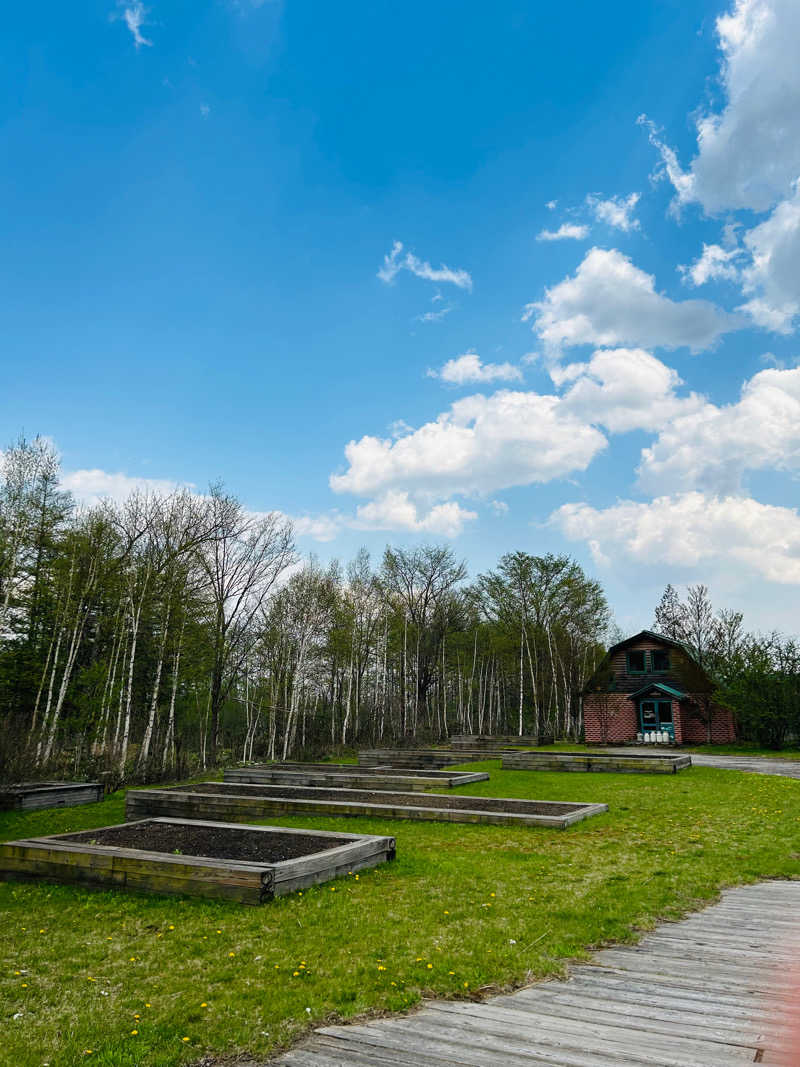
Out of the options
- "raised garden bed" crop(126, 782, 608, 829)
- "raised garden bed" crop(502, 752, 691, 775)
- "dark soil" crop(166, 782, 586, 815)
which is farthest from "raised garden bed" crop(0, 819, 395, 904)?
"raised garden bed" crop(502, 752, 691, 775)

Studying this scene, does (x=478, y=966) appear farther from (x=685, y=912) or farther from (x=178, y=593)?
(x=178, y=593)

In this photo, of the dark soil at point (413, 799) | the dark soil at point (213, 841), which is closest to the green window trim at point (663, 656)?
the dark soil at point (413, 799)

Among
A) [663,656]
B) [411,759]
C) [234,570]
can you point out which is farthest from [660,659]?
[234,570]

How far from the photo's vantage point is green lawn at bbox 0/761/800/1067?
3.62 metres

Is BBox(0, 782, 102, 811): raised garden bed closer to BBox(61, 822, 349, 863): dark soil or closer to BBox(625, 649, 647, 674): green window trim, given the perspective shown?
BBox(61, 822, 349, 863): dark soil

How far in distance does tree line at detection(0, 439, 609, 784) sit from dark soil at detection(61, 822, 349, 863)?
7343mm

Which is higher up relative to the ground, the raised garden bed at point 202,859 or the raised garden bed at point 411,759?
the raised garden bed at point 202,859

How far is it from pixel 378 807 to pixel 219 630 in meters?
18.2

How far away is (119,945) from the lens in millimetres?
5016

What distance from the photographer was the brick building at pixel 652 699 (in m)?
33.0

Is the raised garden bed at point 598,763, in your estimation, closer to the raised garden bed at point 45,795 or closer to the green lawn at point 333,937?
the green lawn at point 333,937

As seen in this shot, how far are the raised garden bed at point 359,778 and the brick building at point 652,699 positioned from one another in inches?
782

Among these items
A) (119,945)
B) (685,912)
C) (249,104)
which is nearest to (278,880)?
(119,945)

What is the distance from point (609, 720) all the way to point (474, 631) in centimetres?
1454
